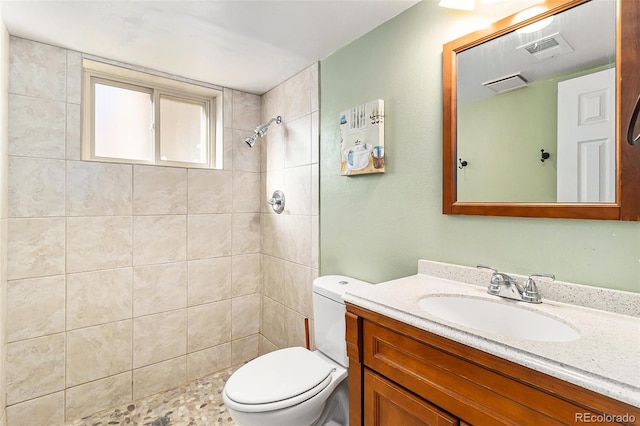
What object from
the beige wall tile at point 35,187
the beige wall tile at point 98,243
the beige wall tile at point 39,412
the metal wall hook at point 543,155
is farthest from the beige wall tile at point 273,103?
the beige wall tile at point 39,412

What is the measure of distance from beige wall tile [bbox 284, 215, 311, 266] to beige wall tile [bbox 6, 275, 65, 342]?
134 centimetres

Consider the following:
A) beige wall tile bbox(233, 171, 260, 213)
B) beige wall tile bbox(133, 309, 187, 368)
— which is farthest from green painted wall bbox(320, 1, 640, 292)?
beige wall tile bbox(133, 309, 187, 368)

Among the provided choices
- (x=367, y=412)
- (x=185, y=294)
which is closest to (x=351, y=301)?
(x=367, y=412)

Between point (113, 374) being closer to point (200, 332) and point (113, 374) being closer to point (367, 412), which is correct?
point (200, 332)

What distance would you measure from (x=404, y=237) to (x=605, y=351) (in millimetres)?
848

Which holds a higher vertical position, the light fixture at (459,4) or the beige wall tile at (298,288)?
the light fixture at (459,4)

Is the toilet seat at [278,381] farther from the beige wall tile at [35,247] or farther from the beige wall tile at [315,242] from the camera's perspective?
the beige wall tile at [35,247]

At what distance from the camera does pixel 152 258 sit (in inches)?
82.6

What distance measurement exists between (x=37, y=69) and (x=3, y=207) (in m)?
0.78

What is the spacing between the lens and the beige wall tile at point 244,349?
2447 mm

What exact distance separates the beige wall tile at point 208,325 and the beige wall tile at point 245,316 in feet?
0.13

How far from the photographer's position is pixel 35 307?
174 cm

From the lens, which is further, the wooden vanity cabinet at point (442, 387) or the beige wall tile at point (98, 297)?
the beige wall tile at point (98, 297)

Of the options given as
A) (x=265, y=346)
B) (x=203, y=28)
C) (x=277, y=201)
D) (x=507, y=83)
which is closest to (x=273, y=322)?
(x=265, y=346)
